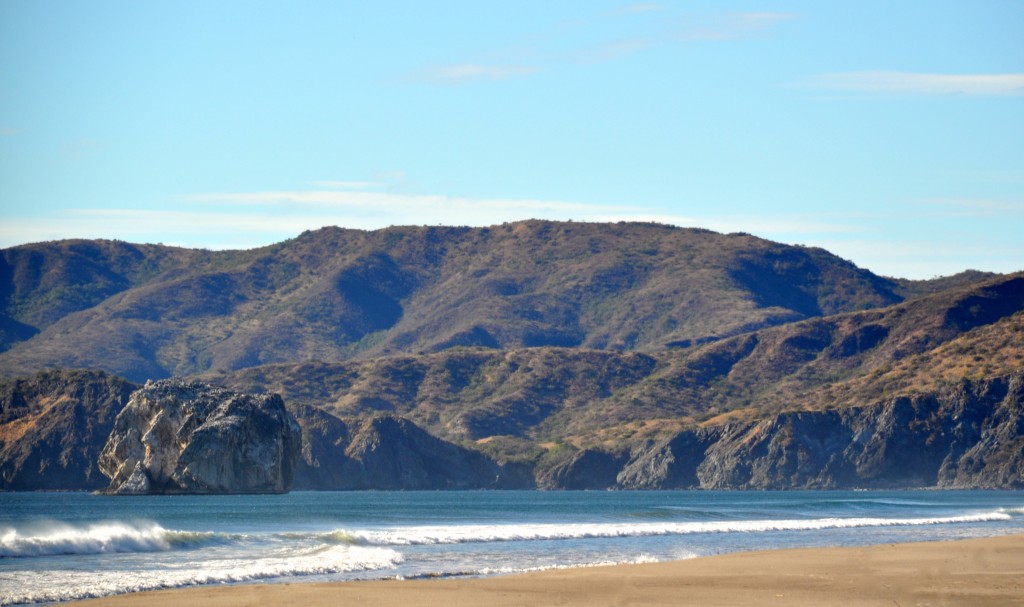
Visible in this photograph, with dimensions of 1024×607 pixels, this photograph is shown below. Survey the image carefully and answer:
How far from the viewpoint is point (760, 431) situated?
614 ft

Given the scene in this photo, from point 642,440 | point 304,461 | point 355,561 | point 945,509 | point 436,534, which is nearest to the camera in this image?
point 355,561

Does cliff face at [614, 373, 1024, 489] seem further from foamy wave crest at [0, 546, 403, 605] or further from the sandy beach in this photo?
foamy wave crest at [0, 546, 403, 605]

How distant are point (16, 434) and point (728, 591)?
137 meters

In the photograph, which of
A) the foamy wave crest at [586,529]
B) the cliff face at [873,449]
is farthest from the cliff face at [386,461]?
the foamy wave crest at [586,529]

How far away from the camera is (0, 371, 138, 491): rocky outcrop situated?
15375 centimetres

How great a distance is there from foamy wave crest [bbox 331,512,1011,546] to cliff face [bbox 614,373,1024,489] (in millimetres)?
91011

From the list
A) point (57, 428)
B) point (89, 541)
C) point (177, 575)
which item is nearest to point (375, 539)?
point (89, 541)

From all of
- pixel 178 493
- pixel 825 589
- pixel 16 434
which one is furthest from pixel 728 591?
pixel 16 434

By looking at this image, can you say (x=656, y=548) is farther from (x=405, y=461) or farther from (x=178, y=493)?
(x=405, y=461)

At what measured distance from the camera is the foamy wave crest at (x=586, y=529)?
59656mm

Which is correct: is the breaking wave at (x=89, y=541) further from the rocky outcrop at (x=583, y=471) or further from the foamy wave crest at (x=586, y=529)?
the rocky outcrop at (x=583, y=471)

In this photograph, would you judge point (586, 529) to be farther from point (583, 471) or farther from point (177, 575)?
point (583, 471)

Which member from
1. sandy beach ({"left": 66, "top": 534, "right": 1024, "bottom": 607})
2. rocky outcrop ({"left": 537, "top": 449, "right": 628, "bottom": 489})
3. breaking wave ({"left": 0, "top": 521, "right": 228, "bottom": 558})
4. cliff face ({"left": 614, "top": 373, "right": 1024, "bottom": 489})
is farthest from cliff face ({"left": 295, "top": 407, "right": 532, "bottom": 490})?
sandy beach ({"left": 66, "top": 534, "right": 1024, "bottom": 607})

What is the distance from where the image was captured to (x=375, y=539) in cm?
5906
